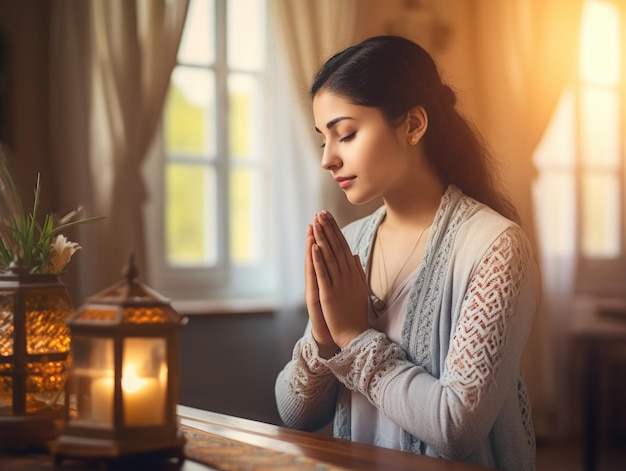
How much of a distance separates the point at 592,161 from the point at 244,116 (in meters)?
2.30

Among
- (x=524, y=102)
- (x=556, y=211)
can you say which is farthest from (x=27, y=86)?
(x=556, y=211)

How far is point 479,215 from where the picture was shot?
152 centimetres

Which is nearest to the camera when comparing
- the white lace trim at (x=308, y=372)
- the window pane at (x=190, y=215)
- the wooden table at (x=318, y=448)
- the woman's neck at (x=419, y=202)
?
the wooden table at (x=318, y=448)

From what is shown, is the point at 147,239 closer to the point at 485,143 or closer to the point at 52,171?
the point at 52,171

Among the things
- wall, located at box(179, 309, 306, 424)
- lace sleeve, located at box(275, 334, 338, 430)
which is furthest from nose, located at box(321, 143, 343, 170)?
wall, located at box(179, 309, 306, 424)

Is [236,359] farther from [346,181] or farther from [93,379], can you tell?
[93,379]

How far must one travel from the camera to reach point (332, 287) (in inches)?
55.7

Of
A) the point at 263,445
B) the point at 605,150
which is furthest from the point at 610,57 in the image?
the point at 263,445

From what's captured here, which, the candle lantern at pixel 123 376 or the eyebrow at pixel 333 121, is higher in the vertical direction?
the eyebrow at pixel 333 121

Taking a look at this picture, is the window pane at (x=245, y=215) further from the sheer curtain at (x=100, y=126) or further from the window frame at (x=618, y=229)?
the window frame at (x=618, y=229)

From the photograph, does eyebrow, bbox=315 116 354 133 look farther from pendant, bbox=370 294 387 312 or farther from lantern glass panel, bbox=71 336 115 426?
lantern glass panel, bbox=71 336 115 426

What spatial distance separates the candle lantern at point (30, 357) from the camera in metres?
1.16

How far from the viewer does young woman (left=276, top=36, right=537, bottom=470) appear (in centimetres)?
133

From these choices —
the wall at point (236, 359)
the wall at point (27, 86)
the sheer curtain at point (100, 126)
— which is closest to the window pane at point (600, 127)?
the wall at point (236, 359)
